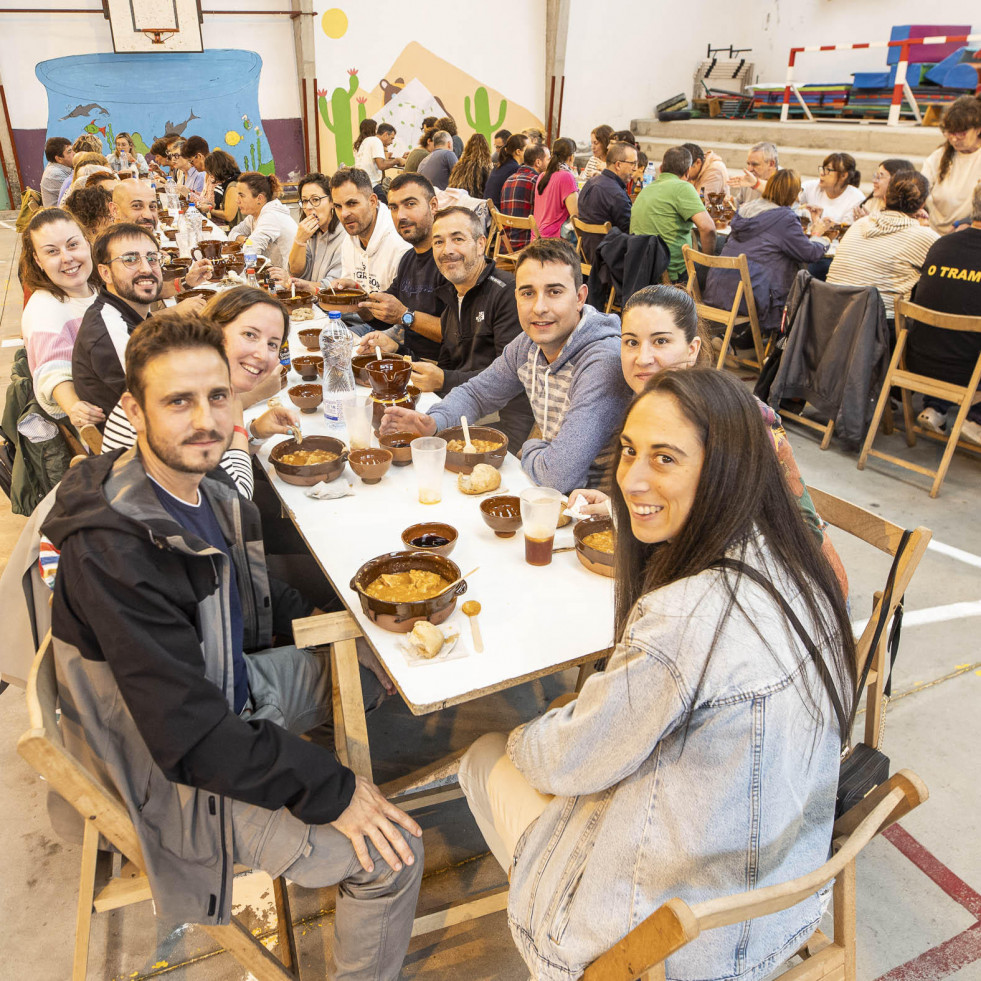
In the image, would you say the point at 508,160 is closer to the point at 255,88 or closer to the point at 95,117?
the point at 255,88

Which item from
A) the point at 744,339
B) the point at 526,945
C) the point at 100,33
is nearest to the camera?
the point at 526,945

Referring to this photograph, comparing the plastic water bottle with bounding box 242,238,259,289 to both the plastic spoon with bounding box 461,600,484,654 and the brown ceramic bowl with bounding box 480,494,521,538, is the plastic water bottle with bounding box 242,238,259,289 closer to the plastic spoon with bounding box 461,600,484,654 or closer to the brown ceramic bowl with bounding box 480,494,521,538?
the brown ceramic bowl with bounding box 480,494,521,538

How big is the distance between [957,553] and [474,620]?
2.58m

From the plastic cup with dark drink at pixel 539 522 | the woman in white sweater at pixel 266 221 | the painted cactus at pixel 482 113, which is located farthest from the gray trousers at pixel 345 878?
the painted cactus at pixel 482 113

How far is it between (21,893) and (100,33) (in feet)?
38.4

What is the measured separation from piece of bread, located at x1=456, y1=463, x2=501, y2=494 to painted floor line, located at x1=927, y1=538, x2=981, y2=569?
2127mm

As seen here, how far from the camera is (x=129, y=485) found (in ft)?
4.33

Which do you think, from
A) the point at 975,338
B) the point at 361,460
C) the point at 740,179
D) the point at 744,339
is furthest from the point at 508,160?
the point at 361,460

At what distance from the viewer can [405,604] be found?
1490 mm

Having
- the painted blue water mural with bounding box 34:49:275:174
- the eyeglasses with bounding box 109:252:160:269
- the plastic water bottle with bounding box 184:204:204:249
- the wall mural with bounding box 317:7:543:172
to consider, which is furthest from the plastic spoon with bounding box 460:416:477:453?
the painted blue water mural with bounding box 34:49:275:174

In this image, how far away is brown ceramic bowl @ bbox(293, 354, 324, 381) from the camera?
114 inches

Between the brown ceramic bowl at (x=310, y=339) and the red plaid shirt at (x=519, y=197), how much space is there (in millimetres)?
3378

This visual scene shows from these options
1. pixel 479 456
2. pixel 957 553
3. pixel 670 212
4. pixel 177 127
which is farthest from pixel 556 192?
pixel 177 127

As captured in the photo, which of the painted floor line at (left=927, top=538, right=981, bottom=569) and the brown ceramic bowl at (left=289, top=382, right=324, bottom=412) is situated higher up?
the brown ceramic bowl at (left=289, top=382, right=324, bottom=412)
